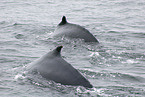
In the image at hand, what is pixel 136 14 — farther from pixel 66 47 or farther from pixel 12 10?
pixel 66 47

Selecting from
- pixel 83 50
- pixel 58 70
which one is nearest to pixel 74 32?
pixel 83 50

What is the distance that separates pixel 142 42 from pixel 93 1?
18.9 m

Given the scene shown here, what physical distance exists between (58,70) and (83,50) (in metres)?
4.39

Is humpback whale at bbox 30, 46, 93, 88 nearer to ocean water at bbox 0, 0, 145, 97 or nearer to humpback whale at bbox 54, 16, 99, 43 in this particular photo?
ocean water at bbox 0, 0, 145, 97

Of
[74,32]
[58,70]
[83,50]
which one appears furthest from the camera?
[74,32]

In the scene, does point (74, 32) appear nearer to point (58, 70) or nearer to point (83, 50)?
point (83, 50)

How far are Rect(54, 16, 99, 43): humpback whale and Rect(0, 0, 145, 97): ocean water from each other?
0.34 meters

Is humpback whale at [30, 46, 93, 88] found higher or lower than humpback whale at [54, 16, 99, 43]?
lower

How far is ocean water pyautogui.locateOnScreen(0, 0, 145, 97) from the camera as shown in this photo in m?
8.48

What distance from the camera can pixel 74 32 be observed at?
14102 millimetres

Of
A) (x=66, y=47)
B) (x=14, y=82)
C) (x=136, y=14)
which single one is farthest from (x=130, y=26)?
(x=14, y=82)

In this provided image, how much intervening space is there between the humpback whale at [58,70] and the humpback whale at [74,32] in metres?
4.74

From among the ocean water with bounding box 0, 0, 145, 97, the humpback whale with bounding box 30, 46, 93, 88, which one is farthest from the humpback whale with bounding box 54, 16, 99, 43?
the humpback whale with bounding box 30, 46, 93, 88

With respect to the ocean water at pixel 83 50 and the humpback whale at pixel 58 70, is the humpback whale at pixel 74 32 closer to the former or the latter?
the ocean water at pixel 83 50
